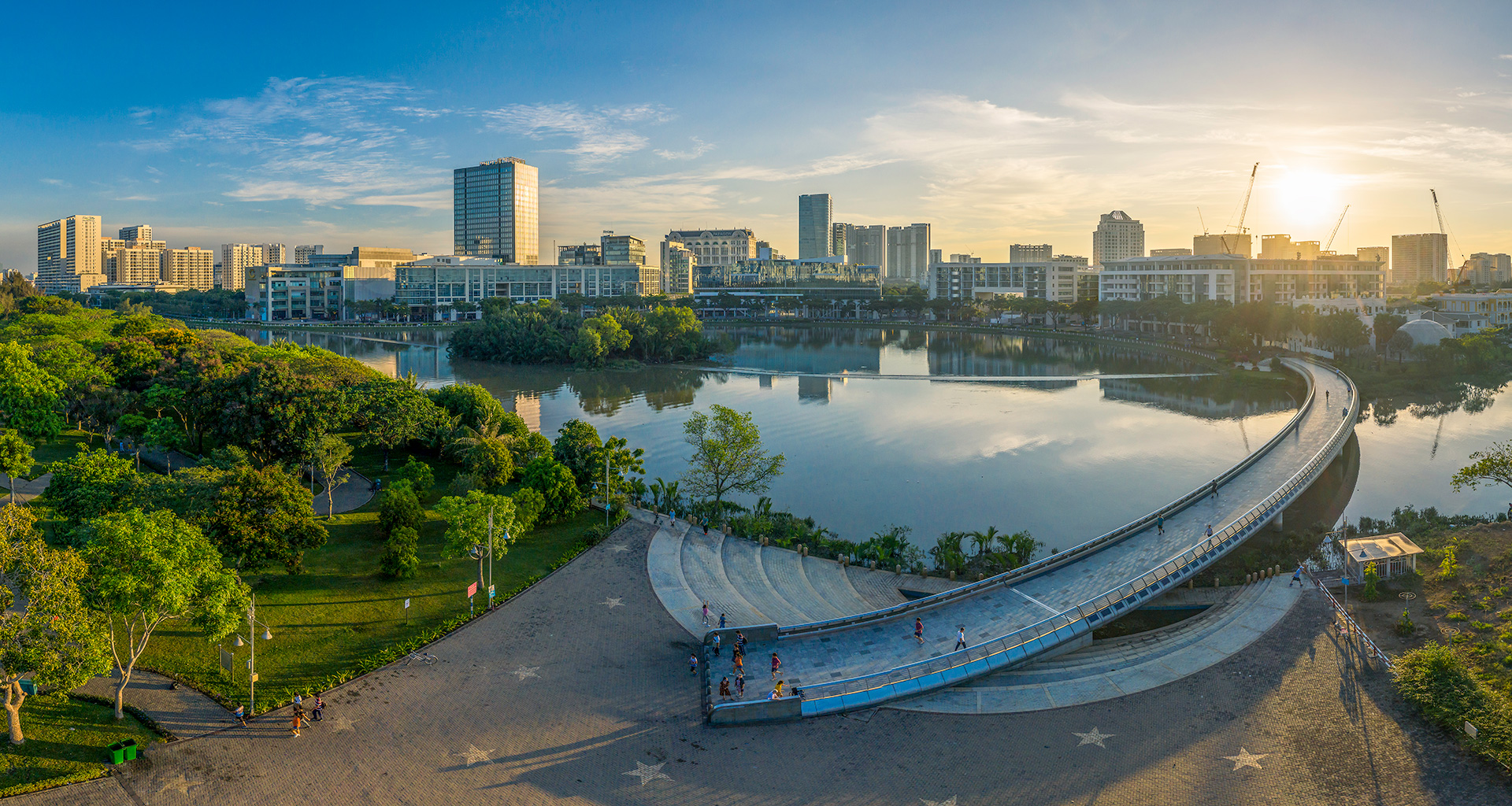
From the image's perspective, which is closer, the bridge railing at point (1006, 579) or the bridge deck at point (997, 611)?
the bridge deck at point (997, 611)

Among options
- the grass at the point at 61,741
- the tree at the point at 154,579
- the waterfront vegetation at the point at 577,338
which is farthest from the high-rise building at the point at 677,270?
the grass at the point at 61,741

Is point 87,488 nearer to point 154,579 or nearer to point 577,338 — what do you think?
point 154,579

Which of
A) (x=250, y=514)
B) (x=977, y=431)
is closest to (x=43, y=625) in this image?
(x=250, y=514)

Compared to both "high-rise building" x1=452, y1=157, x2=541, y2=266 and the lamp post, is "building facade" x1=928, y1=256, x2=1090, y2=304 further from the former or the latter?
the lamp post

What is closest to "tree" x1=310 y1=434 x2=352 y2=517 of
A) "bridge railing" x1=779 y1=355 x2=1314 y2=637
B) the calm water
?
the calm water

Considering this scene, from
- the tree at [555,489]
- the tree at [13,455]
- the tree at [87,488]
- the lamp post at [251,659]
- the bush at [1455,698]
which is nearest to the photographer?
the bush at [1455,698]

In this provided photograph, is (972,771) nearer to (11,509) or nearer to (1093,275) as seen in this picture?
(11,509)

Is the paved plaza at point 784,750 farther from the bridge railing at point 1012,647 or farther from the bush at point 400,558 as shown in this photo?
the bush at point 400,558

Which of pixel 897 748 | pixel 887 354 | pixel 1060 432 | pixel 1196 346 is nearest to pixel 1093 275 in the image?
pixel 1196 346

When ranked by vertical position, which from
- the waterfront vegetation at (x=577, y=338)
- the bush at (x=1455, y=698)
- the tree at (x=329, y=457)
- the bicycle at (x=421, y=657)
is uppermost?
the waterfront vegetation at (x=577, y=338)
